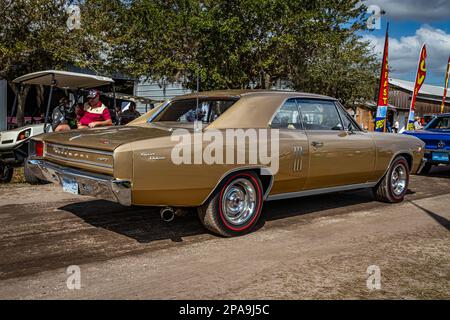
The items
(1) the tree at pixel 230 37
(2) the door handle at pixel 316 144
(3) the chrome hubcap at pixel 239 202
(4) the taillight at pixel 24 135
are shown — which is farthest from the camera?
(1) the tree at pixel 230 37

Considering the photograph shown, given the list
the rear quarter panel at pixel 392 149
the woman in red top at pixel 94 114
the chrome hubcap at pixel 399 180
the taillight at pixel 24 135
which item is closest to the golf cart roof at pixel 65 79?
the woman in red top at pixel 94 114

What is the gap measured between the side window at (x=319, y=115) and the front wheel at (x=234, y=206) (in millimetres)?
1166

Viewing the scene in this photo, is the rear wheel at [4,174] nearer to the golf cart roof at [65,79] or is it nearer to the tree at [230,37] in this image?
the golf cart roof at [65,79]

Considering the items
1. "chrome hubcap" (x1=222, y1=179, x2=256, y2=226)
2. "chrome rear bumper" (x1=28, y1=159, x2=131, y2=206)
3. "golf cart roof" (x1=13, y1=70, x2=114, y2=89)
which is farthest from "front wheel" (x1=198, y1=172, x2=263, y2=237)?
"golf cart roof" (x1=13, y1=70, x2=114, y2=89)

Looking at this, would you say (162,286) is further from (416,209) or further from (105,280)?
(416,209)

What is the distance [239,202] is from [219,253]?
78cm

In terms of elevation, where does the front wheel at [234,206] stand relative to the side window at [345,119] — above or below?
below

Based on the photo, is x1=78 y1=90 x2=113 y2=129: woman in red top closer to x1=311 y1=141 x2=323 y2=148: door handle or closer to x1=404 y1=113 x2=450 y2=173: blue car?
x1=311 y1=141 x2=323 y2=148: door handle

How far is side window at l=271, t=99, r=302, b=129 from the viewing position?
5117mm

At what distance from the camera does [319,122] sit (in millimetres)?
5715

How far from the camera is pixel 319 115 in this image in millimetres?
5770

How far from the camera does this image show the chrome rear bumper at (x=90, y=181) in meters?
3.87

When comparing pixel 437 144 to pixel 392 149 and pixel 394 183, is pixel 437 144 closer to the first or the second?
pixel 394 183
